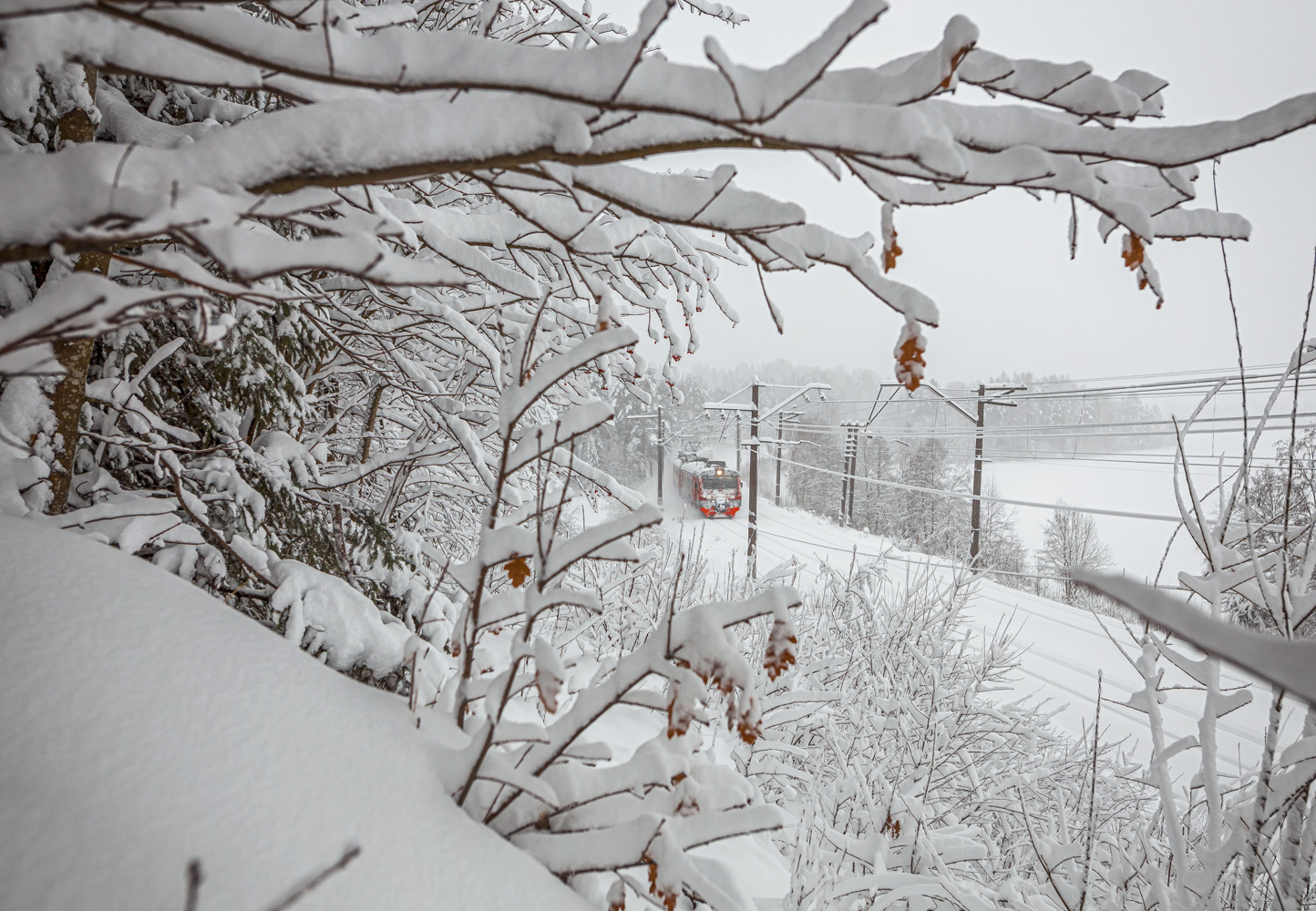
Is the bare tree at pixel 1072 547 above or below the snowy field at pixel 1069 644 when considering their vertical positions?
below

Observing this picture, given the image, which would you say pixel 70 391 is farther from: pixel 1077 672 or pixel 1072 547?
pixel 1072 547

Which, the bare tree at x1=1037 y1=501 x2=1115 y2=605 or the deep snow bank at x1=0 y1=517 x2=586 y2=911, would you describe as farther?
the bare tree at x1=1037 y1=501 x2=1115 y2=605

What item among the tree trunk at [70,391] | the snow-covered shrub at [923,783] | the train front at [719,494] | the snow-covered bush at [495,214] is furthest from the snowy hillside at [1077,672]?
the train front at [719,494]

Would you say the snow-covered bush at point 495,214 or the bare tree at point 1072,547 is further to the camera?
the bare tree at point 1072,547

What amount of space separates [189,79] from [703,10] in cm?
331

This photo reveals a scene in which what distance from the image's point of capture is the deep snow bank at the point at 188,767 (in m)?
0.65

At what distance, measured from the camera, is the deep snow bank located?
65 cm

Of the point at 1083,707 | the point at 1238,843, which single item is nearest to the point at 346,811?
the point at 1238,843

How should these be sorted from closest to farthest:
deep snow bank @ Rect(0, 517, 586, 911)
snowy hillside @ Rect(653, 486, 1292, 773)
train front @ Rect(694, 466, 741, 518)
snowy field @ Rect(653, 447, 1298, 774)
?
deep snow bank @ Rect(0, 517, 586, 911), snowy field @ Rect(653, 447, 1298, 774), snowy hillside @ Rect(653, 486, 1292, 773), train front @ Rect(694, 466, 741, 518)

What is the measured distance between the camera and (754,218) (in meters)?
0.88

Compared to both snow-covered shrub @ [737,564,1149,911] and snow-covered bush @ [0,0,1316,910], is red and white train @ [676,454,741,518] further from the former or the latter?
snow-covered bush @ [0,0,1316,910]

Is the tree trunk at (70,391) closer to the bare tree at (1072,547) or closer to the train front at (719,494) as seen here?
the train front at (719,494)

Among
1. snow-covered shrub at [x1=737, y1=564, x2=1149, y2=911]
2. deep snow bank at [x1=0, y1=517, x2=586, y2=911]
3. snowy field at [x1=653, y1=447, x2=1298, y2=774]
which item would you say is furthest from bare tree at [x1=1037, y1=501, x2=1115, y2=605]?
deep snow bank at [x1=0, y1=517, x2=586, y2=911]

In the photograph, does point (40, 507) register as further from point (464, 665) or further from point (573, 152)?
point (573, 152)
